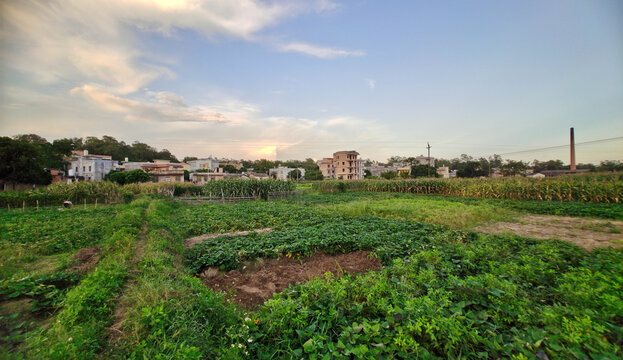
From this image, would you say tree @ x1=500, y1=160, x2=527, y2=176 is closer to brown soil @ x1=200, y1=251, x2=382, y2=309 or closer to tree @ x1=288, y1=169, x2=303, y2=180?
tree @ x1=288, y1=169, x2=303, y2=180

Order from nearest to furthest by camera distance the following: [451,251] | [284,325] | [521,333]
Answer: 1. [521,333]
2. [284,325]
3. [451,251]

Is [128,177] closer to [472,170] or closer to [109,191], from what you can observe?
[109,191]

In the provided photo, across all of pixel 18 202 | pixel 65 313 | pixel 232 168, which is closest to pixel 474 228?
pixel 65 313

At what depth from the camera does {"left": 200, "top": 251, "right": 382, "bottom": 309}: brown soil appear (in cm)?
409

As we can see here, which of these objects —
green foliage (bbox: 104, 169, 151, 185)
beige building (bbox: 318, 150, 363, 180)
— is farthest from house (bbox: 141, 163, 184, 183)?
beige building (bbox: 318, 150, 363, 180)

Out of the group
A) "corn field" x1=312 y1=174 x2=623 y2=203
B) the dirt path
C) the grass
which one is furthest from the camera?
"corn field" x1=312 y1=174 x2=623 y2=203

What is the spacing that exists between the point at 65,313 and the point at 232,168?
75.0m

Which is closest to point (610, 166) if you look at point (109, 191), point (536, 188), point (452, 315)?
point (536, 188)

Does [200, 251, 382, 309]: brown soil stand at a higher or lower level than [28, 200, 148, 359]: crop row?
lower

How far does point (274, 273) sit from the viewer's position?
189 inches

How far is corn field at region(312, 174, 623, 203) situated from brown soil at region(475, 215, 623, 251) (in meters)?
7.56

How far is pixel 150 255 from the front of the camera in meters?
4.73

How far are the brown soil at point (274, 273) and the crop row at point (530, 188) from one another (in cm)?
1912

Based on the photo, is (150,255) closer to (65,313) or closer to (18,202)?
(65,313)
